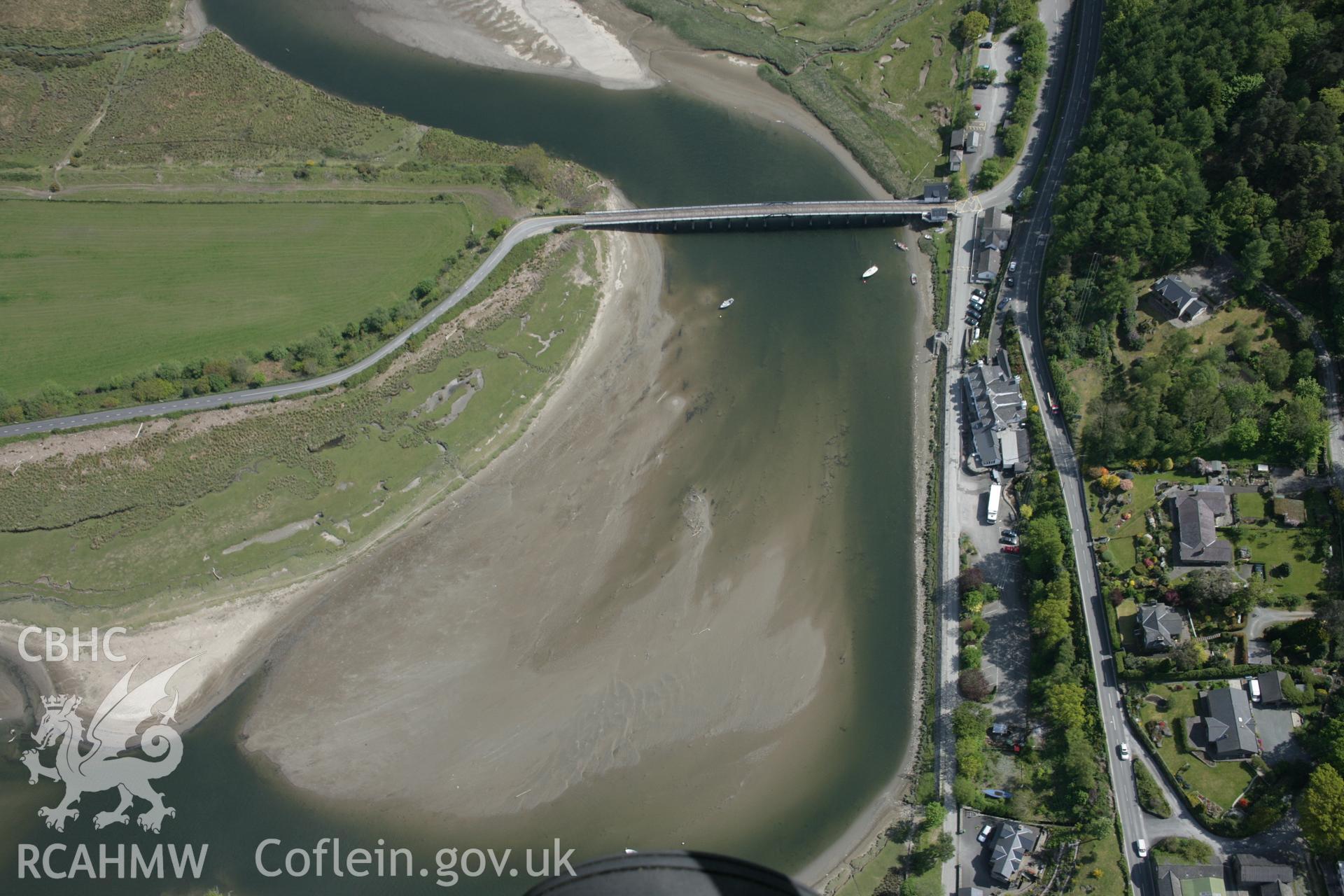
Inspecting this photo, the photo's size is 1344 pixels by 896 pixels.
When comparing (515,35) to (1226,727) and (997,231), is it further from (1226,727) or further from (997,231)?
(1226,727)

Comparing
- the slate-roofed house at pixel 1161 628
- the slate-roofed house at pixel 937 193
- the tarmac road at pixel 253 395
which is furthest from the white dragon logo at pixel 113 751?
the slate-roofed house at pixel 937 193

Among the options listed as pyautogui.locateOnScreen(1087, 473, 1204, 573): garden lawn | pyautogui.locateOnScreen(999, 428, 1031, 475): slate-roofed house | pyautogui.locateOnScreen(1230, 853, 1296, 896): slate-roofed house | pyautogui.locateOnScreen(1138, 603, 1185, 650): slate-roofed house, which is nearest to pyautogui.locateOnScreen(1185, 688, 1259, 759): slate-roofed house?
pyautogui.locateOnScreen(1138, 603, 1185, 650): slate-roofed house

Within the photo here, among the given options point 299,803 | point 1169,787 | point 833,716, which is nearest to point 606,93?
point 833,716

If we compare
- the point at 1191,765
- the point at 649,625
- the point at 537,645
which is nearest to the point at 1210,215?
the point at 1191,765

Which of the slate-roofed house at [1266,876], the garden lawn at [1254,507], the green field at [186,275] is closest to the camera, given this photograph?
→ the slate-roofed house at [1266,876]

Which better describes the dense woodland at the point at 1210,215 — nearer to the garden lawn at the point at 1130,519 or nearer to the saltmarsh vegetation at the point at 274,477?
the garden lawn at the point at 1130,519
